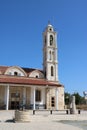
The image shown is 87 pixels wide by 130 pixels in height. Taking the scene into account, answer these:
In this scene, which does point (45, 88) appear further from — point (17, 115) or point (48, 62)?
point (17, 115)

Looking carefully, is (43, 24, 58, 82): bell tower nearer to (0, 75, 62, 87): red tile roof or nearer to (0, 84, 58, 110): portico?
(0, 75, 62, 87): red tile roof

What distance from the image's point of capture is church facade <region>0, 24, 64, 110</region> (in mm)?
40344

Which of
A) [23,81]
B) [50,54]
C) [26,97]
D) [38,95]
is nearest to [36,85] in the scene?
[23,81]

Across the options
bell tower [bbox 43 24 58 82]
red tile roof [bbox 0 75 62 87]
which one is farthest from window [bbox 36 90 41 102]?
bell tower [bbox 43 24 58 82]

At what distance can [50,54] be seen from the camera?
47.7m

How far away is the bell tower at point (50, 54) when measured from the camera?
46.7 meters

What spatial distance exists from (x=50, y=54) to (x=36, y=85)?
30.5 ft

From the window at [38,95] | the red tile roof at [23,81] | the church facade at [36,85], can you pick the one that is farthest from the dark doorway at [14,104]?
the red tile roof at [23,81]

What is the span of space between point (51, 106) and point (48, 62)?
27.6 feet

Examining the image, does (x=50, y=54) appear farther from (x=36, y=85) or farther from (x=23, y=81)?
(x=23, y=81)

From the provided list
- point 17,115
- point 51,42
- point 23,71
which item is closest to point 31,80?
point 23,71

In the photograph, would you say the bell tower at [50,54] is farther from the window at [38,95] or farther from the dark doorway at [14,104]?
the dark doorway at [14,104]

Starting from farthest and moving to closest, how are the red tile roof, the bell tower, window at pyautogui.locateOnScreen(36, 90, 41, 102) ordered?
the bell tower → window at pyautogui.locateOnScreen(36, 90, 41, 102) → the red tile roof

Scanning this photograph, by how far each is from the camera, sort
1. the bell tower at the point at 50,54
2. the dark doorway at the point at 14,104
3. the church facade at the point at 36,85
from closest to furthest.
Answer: the church facade at the point at 36,85, the dark doorway at the point at 14,104, the bell tower at the point at 50,54
